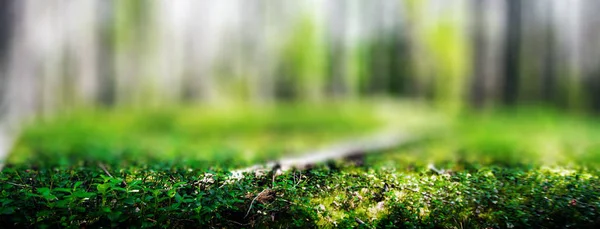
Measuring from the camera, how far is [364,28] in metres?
26.2

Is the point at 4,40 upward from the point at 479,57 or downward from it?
upward

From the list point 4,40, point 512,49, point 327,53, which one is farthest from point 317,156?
point 327,53

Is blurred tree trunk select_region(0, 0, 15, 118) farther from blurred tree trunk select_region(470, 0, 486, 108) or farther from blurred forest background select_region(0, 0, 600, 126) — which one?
blurred tree trunk select_region(470, 0, 486, 108)

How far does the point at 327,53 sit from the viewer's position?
24.1 m

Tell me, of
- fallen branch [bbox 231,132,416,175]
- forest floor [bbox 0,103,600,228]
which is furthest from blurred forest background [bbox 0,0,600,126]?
forest floor [bbox 0,103,600,228]

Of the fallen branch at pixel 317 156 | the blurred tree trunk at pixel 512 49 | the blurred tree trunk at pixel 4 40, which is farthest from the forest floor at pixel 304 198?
the blurred tree trunk at pixel 512 49

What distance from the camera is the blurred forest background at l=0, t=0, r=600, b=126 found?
20312 millimetres

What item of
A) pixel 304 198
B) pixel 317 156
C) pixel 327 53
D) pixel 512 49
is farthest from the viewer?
pixel 327 53

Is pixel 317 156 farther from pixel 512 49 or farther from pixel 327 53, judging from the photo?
pixel 327 53

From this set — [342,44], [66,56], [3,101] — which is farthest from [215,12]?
[3,101]

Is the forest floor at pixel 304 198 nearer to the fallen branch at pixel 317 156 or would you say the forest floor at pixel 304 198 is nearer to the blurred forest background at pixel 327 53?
the fallen branch at pixel 317 156

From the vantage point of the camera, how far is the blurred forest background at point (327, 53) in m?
20.3

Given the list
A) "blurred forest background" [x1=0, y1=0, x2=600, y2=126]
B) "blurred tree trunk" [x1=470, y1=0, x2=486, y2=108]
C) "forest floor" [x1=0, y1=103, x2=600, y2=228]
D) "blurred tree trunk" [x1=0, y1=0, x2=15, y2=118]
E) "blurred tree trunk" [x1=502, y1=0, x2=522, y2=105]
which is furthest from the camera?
"blurred forest background" [x1=0, y1=0, x2=600, y2=126]

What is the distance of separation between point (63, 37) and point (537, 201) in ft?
82.7
